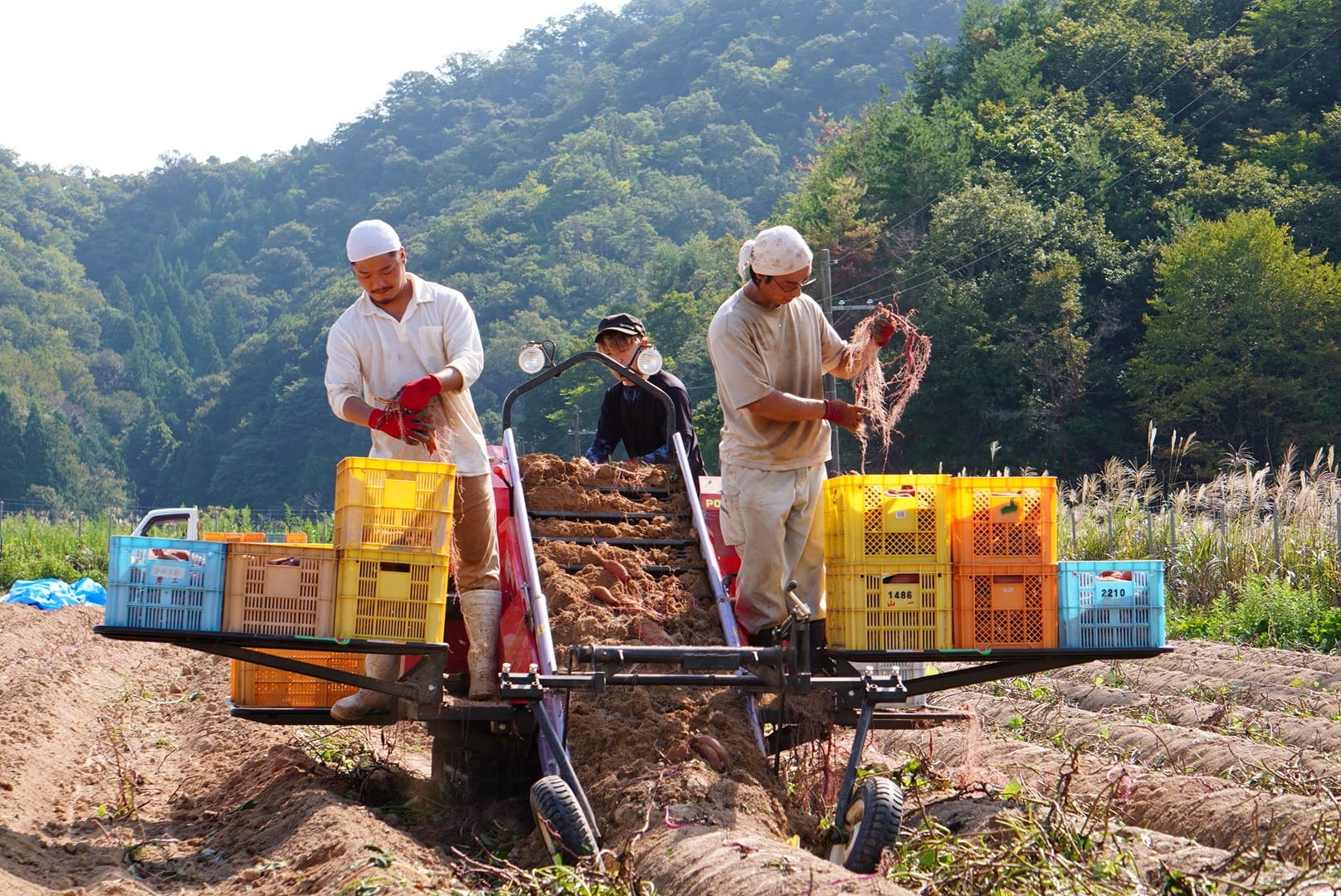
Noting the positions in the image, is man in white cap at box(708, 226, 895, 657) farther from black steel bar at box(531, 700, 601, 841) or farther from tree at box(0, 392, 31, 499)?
tree at box(0, 392, 31, 499)

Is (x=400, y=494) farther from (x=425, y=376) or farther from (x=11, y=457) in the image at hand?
(x=11, y=457)

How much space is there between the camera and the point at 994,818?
16.7ft

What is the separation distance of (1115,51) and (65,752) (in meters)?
45.1

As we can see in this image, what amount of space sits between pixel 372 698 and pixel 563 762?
139 centimetres

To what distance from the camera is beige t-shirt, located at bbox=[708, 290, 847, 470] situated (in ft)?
20.3

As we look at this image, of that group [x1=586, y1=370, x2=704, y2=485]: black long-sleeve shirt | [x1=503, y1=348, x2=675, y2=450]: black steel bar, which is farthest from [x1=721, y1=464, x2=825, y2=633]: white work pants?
[x1=586, y1=370, x2=704, y2=485]: black long-sleeve shirt

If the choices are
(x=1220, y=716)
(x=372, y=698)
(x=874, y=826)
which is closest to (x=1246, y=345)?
(x=1220, y=716)

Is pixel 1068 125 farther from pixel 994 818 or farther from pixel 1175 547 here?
pixel 994 818

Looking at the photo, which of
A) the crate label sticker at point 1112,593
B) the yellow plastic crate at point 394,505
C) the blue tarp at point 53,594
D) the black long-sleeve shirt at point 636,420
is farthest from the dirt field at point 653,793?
the blue tarp at point 53,594

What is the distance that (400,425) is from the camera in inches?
240

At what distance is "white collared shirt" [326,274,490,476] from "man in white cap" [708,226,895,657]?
110 cm

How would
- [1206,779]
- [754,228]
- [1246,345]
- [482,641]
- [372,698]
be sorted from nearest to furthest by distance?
[372,698] → [482,641] → [1206,779] → [1246,345] → [754,228]

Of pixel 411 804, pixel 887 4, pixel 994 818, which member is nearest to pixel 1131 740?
pixel 994 818

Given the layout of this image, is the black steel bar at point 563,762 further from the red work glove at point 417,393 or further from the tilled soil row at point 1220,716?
the tilled soil row at point 1220,716
